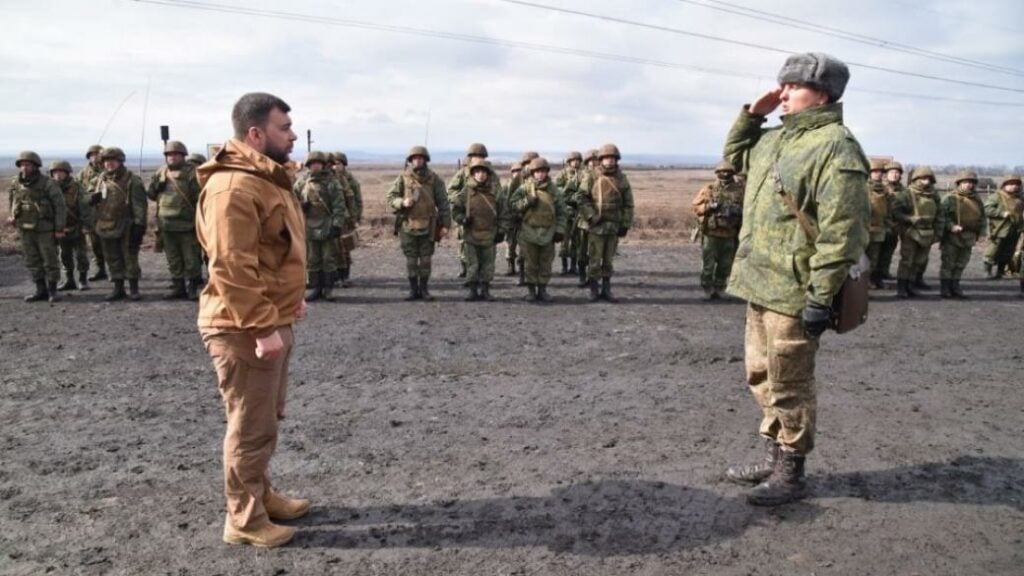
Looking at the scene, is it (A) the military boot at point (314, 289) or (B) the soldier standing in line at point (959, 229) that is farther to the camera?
(B) the soldier standing in line at point (959, 229)

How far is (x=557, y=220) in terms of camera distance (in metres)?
10.5

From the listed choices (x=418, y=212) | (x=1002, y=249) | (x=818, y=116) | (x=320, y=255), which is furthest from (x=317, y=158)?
(x=1002, y=249)

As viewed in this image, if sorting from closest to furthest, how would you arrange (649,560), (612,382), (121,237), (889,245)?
(649,560), (612,382), (121,237), (889,245)

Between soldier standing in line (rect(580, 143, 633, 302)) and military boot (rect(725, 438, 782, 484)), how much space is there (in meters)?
6.32

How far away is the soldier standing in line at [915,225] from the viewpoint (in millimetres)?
11188

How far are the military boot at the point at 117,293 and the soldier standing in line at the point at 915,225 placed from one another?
39.5 feet

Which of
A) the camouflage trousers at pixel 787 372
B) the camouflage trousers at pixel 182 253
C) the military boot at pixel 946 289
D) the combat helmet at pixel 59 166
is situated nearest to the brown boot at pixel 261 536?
the camouflage trousers at pixel 787 372

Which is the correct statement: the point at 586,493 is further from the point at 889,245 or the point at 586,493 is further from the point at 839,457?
the point at 889,245

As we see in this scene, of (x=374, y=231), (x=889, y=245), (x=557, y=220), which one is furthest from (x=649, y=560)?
(x=374, y=231)

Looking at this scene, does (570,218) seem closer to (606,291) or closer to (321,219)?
(606,291)

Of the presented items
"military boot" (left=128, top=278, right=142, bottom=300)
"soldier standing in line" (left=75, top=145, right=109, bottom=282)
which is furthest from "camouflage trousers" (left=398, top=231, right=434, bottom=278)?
"soldier standing in line" (left=75, top=145, right=109, bottom=282)

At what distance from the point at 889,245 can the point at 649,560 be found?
10.5m

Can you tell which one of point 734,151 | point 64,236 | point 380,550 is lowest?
point 380,550

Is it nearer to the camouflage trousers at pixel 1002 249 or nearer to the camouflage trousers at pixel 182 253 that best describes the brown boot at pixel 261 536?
the camouflage trousers at pixel 182 253
